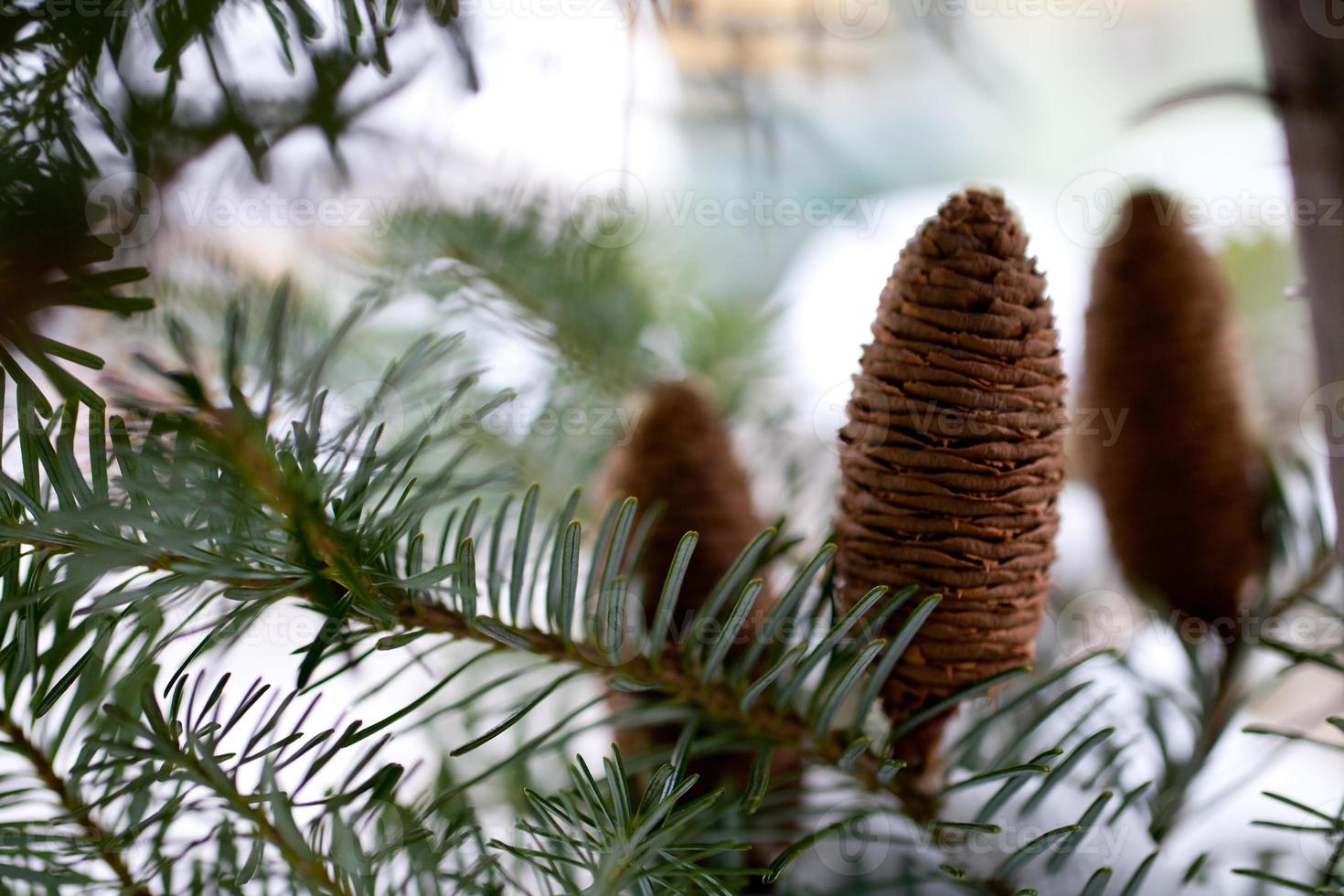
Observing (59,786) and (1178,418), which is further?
(1178,418)

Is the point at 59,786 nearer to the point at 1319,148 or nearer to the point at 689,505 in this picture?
the point at 689,505

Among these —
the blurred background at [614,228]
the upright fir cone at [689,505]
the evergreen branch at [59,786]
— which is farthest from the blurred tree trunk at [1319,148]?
the evergreen branch at [59,786]

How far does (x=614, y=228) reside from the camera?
1.41 feet

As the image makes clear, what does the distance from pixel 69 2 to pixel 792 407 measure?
0.32 m

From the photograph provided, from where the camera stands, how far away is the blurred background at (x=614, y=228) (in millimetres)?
278

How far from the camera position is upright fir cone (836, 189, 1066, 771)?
220 mm

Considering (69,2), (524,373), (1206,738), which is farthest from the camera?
(524,373)

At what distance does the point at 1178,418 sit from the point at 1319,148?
12 cm

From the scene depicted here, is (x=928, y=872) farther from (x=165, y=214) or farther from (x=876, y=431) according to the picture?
(x=165, y=214)

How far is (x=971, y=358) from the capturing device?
22cm

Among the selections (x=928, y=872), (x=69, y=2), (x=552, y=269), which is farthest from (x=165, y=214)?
(x=928, y=872)

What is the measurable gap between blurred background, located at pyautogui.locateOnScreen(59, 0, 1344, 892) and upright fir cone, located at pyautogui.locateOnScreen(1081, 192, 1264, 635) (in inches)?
0.9

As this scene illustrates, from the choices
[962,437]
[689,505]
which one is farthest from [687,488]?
[962,437]

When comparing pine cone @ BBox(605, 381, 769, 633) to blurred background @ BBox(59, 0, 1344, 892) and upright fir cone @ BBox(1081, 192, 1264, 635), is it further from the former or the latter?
upright fir cone @ BBox(1081, 192, 1264, 635)
